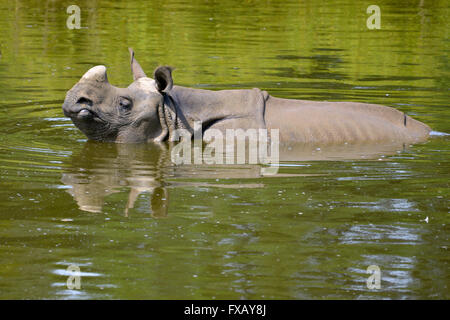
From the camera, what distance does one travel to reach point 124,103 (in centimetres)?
1001

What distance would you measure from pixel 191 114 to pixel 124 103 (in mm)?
758

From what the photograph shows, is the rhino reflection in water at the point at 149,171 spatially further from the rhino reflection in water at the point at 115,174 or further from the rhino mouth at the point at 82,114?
the rhino mouth at the point at 82,114

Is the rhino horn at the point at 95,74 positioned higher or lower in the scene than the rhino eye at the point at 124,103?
higher

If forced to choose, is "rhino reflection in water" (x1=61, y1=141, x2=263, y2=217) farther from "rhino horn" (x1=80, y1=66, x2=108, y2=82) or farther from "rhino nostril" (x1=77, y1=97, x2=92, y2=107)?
"rhino horn" (x1=80, y1=66, x2=108, y2=82)

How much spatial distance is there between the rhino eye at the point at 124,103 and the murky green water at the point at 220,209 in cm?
46

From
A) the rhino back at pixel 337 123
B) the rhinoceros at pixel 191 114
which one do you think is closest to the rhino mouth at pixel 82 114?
the rhinoceros at pixel 191 114

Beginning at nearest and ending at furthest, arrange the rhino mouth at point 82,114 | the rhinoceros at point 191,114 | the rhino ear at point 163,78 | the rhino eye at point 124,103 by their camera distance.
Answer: the rhino ear at point 163,78, the rhino mouth at point 82,114, the rhinoceros at point 191,114, the rhino eye at point 124,103

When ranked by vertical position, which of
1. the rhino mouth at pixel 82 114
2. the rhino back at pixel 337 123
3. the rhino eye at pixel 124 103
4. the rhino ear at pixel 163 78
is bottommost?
the rhino back at pixel 337 123

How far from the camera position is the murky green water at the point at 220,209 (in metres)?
6.05

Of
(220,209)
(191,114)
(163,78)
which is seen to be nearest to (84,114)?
(163,78)

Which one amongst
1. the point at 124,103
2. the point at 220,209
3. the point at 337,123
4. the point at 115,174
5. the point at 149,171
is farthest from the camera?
the point at 337,123

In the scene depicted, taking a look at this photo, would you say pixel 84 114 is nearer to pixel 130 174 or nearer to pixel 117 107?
pixel 117 107

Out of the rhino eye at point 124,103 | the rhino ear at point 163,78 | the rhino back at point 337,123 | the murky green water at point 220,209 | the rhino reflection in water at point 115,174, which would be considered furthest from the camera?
the rhino back at point 337,123

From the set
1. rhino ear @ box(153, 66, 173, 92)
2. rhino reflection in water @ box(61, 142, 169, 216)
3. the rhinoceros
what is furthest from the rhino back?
rhino reflection in water @ box(61, 142, 169, 216)
